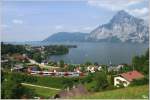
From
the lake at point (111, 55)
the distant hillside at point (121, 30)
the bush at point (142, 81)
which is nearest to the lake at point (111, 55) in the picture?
the lake at point (111, 55)

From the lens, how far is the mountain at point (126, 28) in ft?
13.3

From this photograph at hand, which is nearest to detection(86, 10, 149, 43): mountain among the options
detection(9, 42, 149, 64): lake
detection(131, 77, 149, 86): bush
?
detection(9, 42, 149, 64): lake

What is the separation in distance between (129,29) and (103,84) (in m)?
7.27

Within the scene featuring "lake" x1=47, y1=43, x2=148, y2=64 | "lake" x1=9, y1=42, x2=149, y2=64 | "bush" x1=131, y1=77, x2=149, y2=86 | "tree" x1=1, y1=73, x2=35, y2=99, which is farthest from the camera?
"lake" x1=47, y1=43, x2=148, y2=64

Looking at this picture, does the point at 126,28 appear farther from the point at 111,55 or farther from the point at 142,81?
the point at 142,81

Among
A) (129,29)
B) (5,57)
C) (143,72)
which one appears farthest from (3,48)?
(129,29)

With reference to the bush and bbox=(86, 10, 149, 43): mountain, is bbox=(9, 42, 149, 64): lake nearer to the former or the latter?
bbox=(86, 10, 149, 43): mountain

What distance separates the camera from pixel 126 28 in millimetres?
10820

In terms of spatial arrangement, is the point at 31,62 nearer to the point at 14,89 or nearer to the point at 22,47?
the point at 22,47

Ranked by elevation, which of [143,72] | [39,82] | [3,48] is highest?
[3,48]

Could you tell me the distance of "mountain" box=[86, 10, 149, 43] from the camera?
13.3 ft

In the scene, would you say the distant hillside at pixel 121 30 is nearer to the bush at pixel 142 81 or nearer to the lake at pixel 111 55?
the lake at pixel 111 55

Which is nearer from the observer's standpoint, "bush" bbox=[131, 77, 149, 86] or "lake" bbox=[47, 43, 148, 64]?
"bush" bbox=[131, 77, 149, 86]

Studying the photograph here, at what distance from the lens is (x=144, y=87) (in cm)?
232
